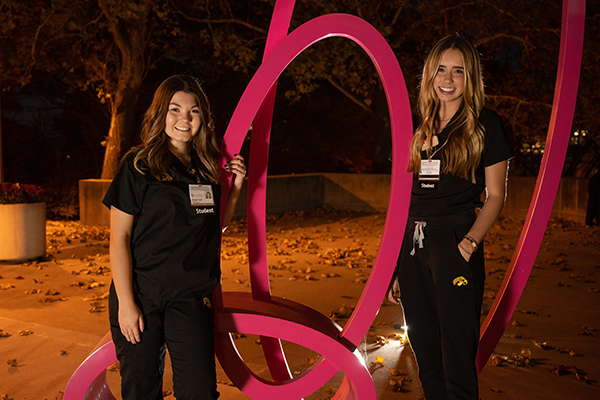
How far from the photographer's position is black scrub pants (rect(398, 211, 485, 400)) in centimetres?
278

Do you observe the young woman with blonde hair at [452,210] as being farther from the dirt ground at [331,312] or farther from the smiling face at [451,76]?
the dirt ground at [331,312]

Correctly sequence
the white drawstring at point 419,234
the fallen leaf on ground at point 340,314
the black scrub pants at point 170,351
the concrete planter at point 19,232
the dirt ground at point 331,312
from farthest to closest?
the concrete planter at point 19,232
the fallen leaf on ground at point 340,314
the dirt ground at point 331,312
the white drawstring at point 419,234
the black scrub pants at point 170,351

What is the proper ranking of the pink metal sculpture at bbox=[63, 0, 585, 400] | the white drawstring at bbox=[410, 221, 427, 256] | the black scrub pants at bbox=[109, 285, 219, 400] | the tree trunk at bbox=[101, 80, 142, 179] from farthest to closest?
1. the tree trunk at bbox=[101, 80, 142, 179]
2. the pink metal sculpture at bbox=[63, 0, 585, 400]
3. the white drawstring at bbox=[410, 221, 427, 256]
4. the black scrub pants at bbox=[109, 285, 219, 400]

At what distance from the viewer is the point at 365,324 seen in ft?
10.7

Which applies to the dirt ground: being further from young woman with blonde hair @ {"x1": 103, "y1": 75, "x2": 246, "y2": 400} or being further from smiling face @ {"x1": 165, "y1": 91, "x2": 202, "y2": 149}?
smiling face @ {"x1": 165, "y1": 91, "x2": 202, "y2": 149}

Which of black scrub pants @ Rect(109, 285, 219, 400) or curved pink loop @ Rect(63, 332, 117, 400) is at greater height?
black scrub pants @ Rect(109, 285, 219, 400)

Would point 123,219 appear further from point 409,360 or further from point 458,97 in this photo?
point 409,360

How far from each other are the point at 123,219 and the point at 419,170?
1.58m

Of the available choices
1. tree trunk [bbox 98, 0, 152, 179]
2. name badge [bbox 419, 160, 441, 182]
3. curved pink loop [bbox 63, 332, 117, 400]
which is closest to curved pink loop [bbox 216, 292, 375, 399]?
curved pink loop [bbox 63, 332, 117, 400]

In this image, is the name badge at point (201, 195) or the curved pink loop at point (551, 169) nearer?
the name badge at point (201, 195)

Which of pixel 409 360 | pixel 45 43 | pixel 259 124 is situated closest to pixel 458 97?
pixel 259 124

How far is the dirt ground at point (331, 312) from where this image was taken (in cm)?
426

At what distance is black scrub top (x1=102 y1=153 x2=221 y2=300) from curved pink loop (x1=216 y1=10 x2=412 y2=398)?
1.67 ft

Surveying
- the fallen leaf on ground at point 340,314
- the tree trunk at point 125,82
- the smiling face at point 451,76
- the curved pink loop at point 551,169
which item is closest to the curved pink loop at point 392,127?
the smiling face at point 451,76
